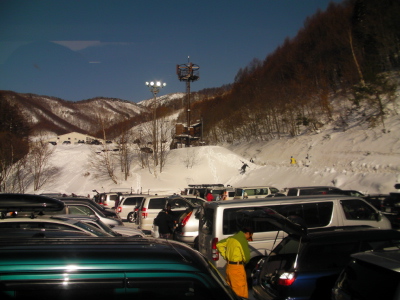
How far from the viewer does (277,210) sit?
30.3 feet

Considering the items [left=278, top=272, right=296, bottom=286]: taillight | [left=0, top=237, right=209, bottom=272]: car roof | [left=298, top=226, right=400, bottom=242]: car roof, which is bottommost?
[left=278, top=272, right=296, bottom=286]: taillight

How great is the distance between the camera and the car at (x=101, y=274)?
2.58 m

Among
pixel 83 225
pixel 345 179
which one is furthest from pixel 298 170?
pixel 83 225

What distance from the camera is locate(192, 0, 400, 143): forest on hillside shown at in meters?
54.3

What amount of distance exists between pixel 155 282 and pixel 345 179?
32.1 m

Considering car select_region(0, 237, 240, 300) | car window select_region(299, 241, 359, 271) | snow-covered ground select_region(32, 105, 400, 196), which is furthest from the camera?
snow-covered ground select_region(32, 105, 400, 196)

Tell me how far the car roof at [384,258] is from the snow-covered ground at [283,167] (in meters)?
24.2

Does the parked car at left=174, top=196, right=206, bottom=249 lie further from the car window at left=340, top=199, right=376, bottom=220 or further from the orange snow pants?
the orange snow pants

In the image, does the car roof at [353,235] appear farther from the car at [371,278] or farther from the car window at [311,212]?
the car window at [311,212]

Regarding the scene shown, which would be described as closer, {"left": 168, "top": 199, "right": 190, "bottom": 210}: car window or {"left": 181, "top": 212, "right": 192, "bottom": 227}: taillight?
{"left": 181, "top": 212, "right": 192, "bottom": 227}: taillight

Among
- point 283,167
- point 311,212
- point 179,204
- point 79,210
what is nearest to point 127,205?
point 179,204

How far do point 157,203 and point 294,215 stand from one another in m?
11.1

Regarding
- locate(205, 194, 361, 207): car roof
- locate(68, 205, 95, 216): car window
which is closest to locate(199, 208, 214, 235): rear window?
locate(205, 194, 361, 207): car roof

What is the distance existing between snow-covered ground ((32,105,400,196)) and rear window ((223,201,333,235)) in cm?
1964
